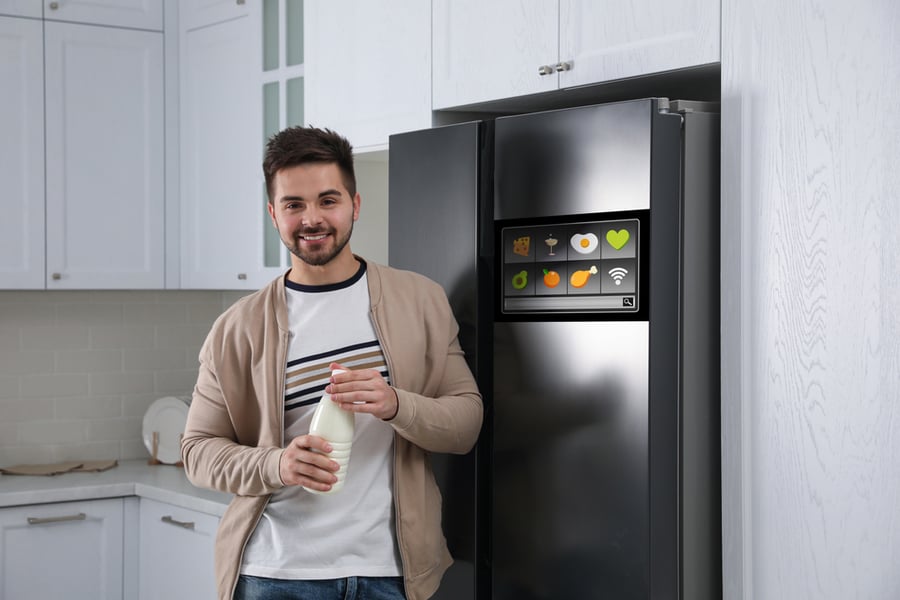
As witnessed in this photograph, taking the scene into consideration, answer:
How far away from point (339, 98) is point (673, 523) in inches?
49.2

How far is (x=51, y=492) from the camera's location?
9.52 ft

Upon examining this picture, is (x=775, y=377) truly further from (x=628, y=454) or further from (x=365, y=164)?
(x=365, y=164)

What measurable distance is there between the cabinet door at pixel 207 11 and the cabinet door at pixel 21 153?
41 centimetres

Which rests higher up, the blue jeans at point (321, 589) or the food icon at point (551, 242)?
the food icon at point (551, 242)

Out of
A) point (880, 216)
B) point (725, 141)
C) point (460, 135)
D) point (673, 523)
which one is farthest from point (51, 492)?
point (880, 216)

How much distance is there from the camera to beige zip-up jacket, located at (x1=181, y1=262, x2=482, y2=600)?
1631 mm

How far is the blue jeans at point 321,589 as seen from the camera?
5.31 ft

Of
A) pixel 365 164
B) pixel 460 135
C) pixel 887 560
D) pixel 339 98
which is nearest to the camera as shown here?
pixel 887 560

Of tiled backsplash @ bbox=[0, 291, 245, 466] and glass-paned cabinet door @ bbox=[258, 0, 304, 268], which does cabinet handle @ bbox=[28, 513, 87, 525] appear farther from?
glass-paned cabinet door @ bbox=[258, 0, 304, 268]

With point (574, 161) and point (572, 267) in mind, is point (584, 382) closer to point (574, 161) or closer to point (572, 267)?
point (572, 267)

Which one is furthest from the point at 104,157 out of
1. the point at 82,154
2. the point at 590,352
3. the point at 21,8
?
the point at 590,352

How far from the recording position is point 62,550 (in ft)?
9.62

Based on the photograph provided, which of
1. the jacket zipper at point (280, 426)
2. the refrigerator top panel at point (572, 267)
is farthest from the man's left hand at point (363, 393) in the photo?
the refrigerator top panel at point (572, 267)

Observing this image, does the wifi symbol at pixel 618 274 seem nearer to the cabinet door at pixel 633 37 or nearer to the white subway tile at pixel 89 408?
the cabinet door at pixel 633 37
